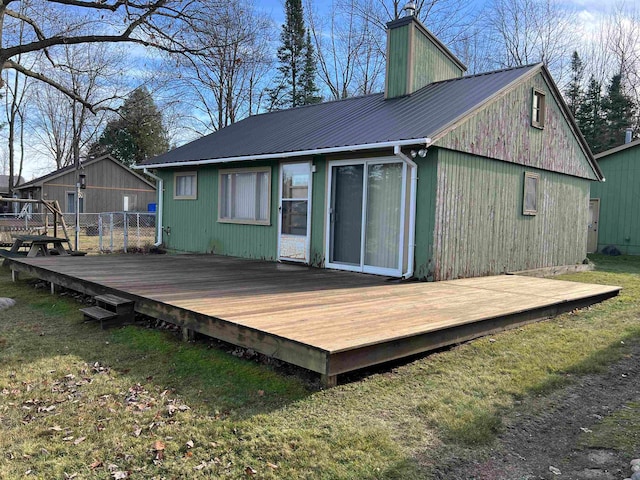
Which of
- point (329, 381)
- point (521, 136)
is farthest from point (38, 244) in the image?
point (521, 136)

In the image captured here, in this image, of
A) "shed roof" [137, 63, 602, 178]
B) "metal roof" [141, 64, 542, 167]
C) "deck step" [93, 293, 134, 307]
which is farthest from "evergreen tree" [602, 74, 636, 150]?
"deck step" [93, 293, 134, 307]

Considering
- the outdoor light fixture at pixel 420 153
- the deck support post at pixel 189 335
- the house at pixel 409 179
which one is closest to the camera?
the deck support post at pixel 189 335

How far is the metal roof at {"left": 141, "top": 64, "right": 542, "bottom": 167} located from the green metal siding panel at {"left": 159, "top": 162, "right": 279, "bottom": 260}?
49 centimetres

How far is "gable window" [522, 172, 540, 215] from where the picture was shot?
906 centimetres

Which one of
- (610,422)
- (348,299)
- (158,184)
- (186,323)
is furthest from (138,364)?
(158,184)

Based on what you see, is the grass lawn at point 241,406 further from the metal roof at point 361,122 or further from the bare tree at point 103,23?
the bare tree at point 103,23

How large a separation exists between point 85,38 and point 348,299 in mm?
10715

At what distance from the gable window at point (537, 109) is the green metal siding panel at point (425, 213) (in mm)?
3322

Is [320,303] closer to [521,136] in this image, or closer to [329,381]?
[329,381]

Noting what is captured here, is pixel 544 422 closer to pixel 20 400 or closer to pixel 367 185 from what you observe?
pixel 20 400

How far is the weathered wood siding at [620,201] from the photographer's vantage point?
1504cm

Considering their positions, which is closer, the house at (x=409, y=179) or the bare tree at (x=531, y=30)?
the house at (x=409, y=179)

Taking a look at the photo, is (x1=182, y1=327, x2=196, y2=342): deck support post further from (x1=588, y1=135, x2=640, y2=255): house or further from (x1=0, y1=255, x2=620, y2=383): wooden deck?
(x1=588, y1=135, x2=640, y2=255): house

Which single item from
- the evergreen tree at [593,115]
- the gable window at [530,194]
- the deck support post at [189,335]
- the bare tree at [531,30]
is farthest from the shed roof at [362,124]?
the evergreen tree at [593,115]
